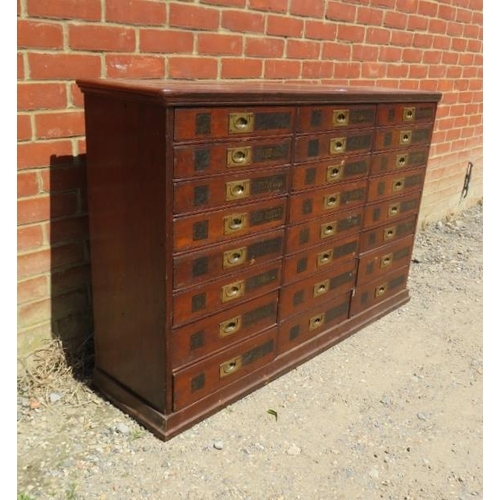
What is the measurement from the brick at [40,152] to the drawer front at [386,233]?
1.78 meters

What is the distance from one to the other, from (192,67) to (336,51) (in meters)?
1.40

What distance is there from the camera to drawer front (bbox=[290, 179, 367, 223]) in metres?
2.78

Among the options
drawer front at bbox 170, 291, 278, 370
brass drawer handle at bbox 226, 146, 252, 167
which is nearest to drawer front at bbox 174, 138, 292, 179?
brass drawer handle at bbox 226, 146, 252, 167

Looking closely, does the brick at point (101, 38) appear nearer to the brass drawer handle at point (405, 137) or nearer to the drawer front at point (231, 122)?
the drawer front at point (231, 122)

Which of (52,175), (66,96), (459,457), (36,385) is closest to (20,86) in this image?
(66,96)

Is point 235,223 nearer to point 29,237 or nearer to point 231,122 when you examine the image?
point 231,122

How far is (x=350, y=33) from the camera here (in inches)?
160

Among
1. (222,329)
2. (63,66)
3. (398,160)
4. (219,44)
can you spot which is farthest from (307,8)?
(222,329)

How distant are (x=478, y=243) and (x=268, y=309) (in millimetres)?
3453

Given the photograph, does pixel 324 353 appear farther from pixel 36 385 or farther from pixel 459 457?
pixel 36 385

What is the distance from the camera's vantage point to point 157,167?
2158mm

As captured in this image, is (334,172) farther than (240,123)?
Yes

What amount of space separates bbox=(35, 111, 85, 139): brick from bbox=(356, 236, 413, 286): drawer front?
183 centimetres

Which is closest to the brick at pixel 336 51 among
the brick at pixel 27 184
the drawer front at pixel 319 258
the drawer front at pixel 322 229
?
the drawer front at pixel 322 229
